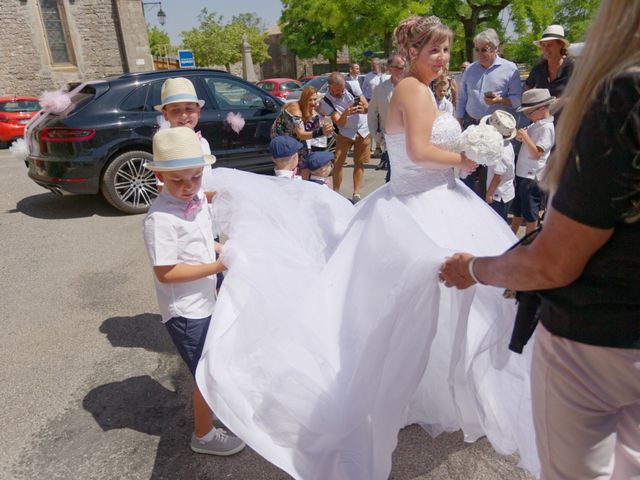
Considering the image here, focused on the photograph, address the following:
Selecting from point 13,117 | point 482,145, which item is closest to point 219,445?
point 482,145

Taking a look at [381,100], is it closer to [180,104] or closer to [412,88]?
[180,104]

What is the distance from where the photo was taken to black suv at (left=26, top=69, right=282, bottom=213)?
20.3ft

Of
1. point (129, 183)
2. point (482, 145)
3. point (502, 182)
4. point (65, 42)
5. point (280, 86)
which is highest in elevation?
point (65, 42)

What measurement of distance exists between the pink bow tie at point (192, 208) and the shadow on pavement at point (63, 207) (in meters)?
5.03

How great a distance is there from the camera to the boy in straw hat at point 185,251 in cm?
212

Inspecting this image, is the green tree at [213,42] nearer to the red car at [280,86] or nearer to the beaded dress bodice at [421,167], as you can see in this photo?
the red car at [280,86]

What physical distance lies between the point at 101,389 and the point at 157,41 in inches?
2407

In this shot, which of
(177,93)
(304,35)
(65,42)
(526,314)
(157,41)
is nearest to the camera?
(526,314)

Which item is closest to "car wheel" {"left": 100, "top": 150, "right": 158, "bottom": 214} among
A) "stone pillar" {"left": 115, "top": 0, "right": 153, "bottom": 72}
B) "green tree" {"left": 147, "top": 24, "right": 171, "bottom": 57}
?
"stone pillar" {"left": 115, "top": 0, "right": 153, "bottom": 72}

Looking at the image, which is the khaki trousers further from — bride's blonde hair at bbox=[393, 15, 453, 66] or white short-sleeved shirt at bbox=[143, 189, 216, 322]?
bride's blonde hair at bbox=[393, 15, 453, 66]

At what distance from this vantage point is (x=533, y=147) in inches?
177

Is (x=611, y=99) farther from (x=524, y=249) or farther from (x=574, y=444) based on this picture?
(x=574, y=444)

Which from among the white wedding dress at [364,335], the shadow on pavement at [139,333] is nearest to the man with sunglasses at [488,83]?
the white wedding dress at [364,335]

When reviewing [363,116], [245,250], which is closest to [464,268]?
[245,250]
